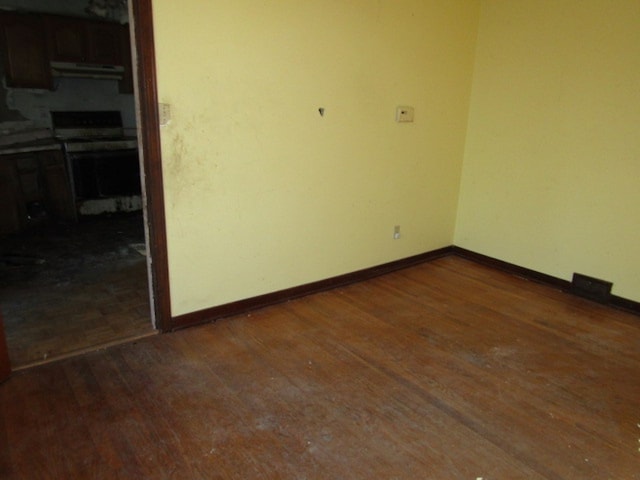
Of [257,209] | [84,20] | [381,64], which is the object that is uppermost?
[84,20]

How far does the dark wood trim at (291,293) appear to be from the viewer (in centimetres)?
280

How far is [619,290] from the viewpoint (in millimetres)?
3234

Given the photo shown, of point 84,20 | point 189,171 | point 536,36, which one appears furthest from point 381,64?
point 84,20

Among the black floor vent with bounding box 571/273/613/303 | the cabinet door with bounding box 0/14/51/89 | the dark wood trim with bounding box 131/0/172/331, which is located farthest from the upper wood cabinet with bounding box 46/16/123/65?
the black floor vent with bounding box 571/273/613/303

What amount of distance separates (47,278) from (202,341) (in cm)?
160

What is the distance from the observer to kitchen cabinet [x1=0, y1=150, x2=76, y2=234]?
167 inches

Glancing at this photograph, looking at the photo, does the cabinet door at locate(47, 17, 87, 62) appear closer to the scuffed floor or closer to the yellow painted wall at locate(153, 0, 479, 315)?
the scuffed floor

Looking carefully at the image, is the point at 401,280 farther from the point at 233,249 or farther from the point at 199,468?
the point at 199,468

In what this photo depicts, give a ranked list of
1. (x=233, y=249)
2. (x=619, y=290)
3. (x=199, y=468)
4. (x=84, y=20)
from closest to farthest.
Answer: (x=199, y=468)
(x=233, y=249)
(x=619, y=290)
(x=84, y=20)

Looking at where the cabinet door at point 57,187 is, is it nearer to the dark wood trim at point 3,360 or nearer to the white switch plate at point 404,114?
the dark wood trim at point 3,360

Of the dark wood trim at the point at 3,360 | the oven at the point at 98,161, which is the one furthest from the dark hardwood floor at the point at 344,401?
the oven at the point at 98,161

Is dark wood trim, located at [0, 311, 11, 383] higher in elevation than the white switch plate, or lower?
lower

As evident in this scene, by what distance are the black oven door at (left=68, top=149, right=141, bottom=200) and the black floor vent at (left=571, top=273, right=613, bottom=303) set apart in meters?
4.61

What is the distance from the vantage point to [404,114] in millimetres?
3486
